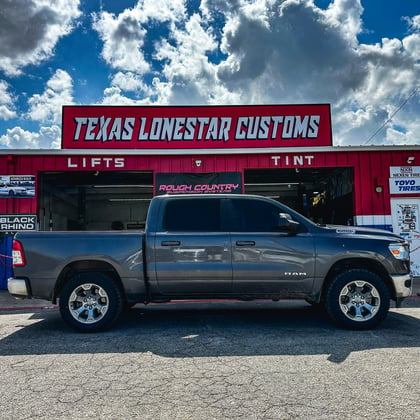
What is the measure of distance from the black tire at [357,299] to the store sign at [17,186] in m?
9.10

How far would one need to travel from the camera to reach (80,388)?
12.0 feet

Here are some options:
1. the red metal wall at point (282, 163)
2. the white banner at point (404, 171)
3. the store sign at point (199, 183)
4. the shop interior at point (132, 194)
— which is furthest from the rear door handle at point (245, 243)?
the white banner at point (404, 171)

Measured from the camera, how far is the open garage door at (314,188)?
538 inches

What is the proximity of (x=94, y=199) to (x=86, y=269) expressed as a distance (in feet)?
56.1

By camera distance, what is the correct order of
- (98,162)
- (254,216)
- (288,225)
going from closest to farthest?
(288,225), (254,216), (98,162)

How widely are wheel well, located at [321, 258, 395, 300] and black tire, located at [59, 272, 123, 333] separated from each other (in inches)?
123

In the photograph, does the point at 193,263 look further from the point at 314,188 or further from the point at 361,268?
the point at 314,188

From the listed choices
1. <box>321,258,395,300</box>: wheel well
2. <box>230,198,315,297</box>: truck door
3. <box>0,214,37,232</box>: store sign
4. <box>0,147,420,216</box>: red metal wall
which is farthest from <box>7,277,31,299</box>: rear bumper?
<box>0,147,420,216</box>: red metal wall

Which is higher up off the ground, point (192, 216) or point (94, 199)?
point (94, 199)

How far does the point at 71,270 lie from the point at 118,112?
24.7ft

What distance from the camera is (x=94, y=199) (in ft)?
73.2

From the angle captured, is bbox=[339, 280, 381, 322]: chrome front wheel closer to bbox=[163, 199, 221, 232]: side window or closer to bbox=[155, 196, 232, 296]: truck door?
bbox=[155, 196, 232, 296]: truck door

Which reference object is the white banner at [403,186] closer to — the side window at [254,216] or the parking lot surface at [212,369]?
the parking lot surface at [212,369]

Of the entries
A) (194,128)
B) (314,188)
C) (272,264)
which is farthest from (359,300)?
(314,188)
